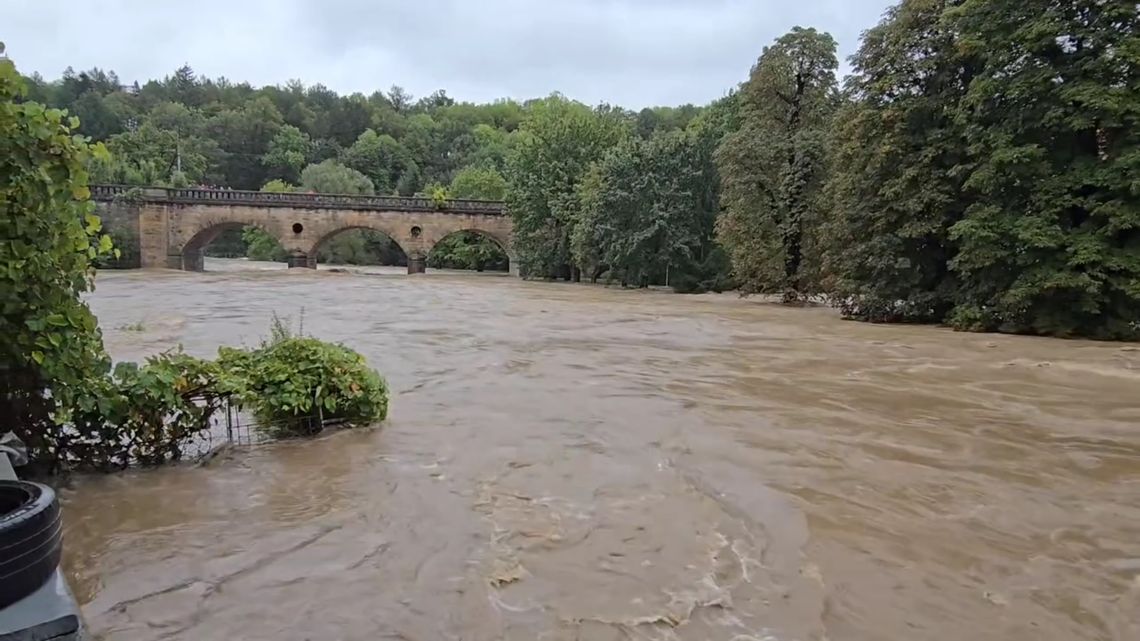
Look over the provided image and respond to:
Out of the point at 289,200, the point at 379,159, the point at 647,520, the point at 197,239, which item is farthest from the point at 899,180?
the point at 379,159

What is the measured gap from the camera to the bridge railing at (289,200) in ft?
149

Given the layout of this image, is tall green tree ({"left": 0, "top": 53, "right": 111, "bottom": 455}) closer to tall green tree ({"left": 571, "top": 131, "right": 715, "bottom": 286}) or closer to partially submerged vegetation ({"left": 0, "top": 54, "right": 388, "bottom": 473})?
partially submerged vegetation ({"left": 0, "top": 54, "right": 388, "bottom": 473})

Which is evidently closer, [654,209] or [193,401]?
[193,401]

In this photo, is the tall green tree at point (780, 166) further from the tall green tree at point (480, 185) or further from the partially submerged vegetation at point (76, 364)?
the tall green tree at point (480, 185)

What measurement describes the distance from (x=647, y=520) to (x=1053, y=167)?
16.9 meters

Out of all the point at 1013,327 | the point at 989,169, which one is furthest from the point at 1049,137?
the point at 1013,327

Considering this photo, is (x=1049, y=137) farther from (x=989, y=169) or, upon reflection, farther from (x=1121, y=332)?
(x=1121, y=332)

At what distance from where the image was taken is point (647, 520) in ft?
15.5

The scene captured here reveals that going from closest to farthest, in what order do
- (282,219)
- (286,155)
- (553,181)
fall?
(553,181)
(282,219)
(286,155)

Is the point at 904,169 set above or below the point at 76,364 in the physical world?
above

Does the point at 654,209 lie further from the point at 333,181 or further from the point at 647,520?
the point at 333,181

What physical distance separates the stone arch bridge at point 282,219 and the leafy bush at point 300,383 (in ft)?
138

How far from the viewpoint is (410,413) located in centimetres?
757

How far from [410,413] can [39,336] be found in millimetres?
3671
